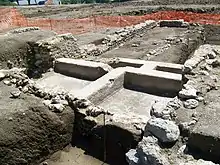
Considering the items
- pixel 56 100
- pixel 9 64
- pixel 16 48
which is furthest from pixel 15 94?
pixel 16 48

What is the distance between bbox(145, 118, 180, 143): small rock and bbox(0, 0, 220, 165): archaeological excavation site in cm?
1

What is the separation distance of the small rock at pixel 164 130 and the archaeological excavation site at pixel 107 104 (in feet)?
0.05

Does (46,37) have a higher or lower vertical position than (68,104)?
higher

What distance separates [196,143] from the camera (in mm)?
4023

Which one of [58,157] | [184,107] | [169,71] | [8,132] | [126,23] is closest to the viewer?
[184,107]

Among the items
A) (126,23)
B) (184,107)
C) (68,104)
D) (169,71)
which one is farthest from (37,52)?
(126,23)

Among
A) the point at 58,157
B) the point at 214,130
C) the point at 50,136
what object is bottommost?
the point at 58,157

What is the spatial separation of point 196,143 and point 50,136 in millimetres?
3347

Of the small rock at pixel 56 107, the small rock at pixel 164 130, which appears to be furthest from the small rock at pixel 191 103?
the small rock at pixel 56 107

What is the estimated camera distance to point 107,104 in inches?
298

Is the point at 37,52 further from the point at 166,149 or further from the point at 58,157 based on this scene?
the point at 166,149

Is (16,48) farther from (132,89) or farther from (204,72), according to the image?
(204,72)

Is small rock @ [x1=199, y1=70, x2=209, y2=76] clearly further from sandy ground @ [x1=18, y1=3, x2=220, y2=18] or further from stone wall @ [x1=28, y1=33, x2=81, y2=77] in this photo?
sandy ground @ [x1=18, y1=3, x2=220, y2=18]

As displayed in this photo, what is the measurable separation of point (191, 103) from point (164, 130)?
102cm
